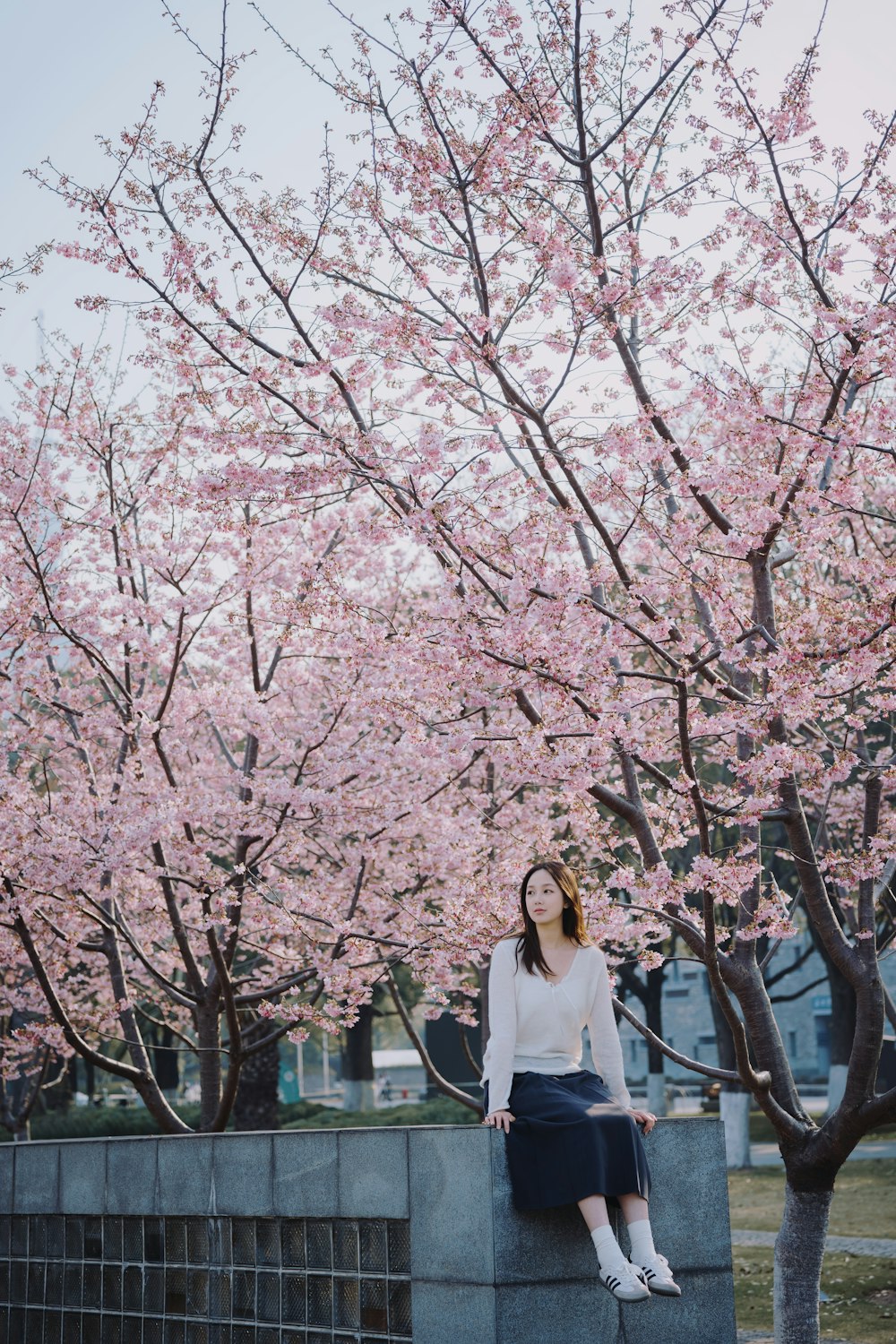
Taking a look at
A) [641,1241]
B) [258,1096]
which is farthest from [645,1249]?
[258,1096]

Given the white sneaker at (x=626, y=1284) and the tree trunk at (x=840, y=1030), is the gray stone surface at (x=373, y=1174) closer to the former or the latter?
the white sneaker at (x=626, y=1284)

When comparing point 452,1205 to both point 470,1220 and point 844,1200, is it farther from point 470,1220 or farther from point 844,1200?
point 844,1200

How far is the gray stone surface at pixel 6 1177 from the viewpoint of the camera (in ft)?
24.7

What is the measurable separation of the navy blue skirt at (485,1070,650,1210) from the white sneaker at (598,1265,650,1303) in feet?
0.81

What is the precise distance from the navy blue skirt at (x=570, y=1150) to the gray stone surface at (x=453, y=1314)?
0.38 metres

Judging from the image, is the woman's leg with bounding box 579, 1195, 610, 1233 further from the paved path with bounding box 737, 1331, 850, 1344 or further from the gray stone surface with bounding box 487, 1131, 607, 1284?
the paved path with bounding box 737, 1331, 850, 1344

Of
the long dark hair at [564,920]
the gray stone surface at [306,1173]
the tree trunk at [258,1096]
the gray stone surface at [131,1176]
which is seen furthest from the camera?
the tree trunk at [258,1096]

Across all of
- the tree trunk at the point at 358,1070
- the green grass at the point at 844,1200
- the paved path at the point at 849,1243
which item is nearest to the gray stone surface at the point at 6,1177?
the paved path at the point at 849,1243

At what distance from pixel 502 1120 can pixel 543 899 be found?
0.87 meters

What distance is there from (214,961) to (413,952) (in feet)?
4.45

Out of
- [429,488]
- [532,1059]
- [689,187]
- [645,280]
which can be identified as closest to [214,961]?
[429,488]

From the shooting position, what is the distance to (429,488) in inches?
278

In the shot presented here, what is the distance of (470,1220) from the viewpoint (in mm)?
4848

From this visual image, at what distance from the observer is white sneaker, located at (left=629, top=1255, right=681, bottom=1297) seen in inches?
175
